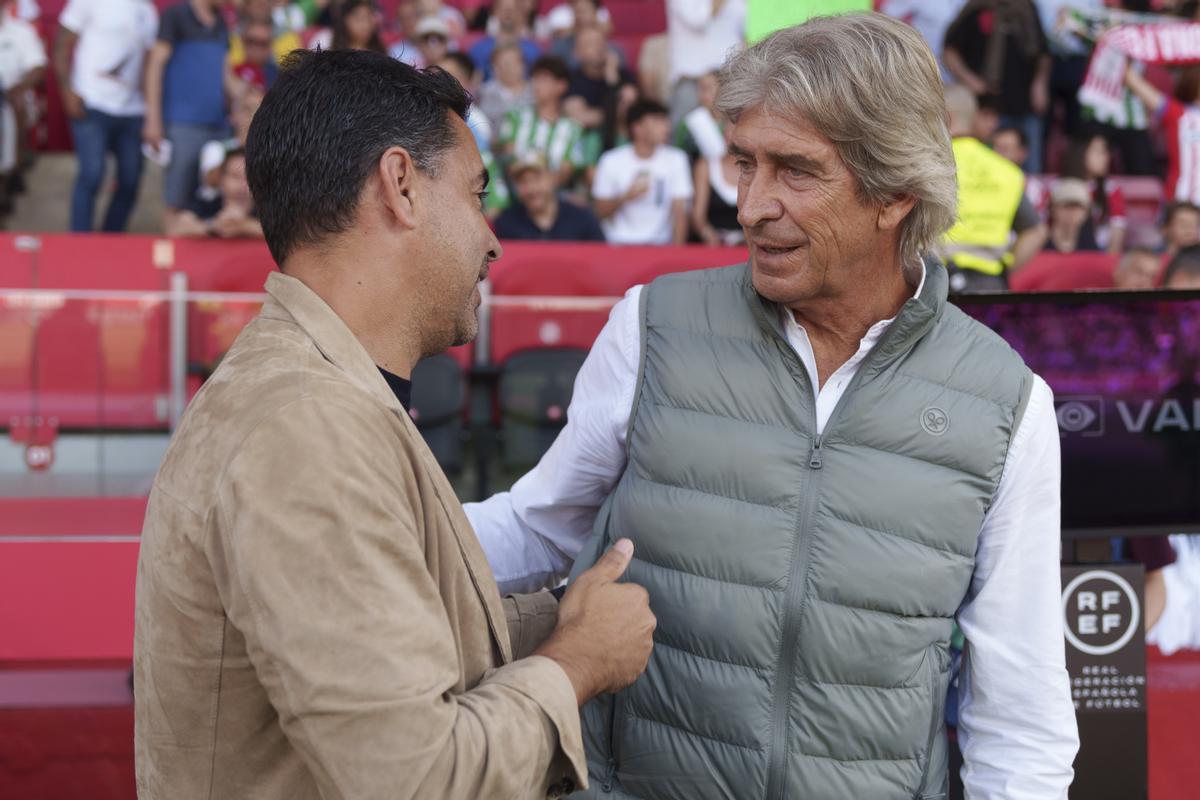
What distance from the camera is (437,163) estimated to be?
61.3 inches

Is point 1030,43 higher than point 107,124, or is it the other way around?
point 1030,43

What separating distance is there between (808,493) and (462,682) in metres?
0.59

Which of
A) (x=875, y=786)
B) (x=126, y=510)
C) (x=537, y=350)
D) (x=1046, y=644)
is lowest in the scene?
(x=126, y=510)

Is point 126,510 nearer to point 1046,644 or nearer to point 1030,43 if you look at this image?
point 1046,644

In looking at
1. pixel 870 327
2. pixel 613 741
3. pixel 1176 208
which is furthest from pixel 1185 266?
pixel 613 741

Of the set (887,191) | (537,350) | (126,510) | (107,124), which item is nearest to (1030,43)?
(537,350)

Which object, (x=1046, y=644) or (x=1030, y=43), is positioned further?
(x=1030, y=43)

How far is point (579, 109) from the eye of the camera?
346 inches

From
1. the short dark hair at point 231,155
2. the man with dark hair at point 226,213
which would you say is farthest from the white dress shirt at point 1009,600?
the short dark hair at point 231,155

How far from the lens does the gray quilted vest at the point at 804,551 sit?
1812 millimetres

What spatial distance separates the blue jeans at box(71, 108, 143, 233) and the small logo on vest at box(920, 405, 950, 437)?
7446mm

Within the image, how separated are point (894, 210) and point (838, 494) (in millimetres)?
412

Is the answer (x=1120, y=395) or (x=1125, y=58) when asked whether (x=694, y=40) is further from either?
(x=1120, y=395)

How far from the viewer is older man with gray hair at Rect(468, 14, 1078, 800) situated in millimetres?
1810
